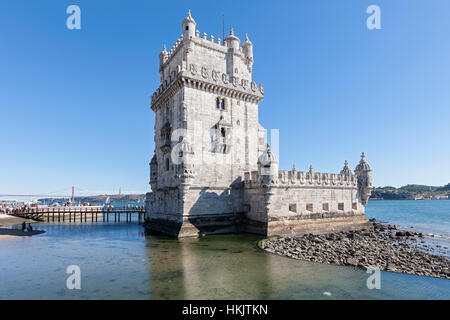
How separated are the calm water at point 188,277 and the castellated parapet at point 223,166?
6.15 metres

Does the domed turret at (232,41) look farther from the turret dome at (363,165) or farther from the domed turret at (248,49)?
the turret dome at (363,165)

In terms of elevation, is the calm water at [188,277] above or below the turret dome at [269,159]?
below

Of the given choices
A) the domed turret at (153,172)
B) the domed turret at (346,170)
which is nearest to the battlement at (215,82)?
the domed turret at (153,172)

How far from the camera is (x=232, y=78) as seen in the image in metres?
28.0

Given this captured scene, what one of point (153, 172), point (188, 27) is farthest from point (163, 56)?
point (153, 172)

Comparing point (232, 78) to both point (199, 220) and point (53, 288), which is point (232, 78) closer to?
point (199, 220)

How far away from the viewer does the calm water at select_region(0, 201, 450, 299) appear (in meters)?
10.5

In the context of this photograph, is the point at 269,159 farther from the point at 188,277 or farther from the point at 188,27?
the point at 188,27

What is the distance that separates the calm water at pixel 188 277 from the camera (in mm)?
10453

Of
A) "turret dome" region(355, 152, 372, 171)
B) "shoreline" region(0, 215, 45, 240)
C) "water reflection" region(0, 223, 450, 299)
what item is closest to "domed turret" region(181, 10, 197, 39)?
"water reflection" region(0, 223, 450, 299)

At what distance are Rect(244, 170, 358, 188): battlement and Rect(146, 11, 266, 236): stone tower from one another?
224 cm

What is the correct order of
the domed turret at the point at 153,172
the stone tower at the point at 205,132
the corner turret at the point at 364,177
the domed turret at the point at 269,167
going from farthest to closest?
the corner turret at the point at 364,177 → the domed turret at the point at 153,172 → the stone tower at the point at 205,132 → the domed turret at the point at 269,167

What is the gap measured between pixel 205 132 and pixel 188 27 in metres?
11.1

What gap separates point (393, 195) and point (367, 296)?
189857 millimetres
